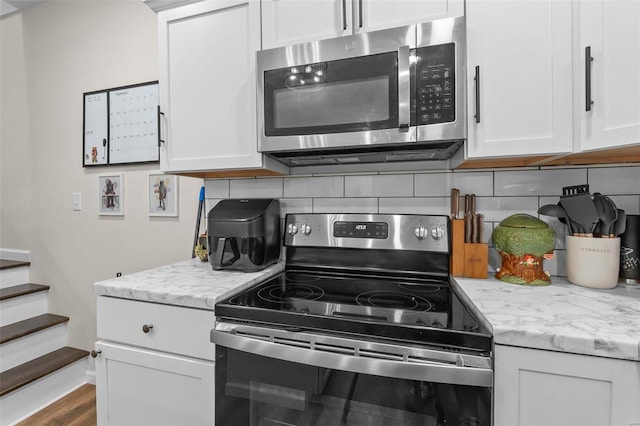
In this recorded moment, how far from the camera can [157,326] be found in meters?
1.06

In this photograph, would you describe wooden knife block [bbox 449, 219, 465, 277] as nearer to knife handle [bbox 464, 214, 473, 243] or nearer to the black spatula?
knife handle [bbox 464, 214, 473, 243]

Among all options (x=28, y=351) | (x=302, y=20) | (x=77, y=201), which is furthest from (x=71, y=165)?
(x=302, y=20)

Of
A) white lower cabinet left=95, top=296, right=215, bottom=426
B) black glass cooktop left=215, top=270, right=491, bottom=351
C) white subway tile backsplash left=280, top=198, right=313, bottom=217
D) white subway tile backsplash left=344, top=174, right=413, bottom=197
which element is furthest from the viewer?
white subway tile backsplash left=280, top=198, right=313, bottom=217

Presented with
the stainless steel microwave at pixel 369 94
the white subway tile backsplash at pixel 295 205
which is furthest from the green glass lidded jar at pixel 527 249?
the white subway tile backsplash at pixel 295 205

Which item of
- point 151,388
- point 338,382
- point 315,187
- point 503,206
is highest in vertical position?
point 315,187

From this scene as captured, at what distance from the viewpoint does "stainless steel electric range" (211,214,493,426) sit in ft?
2.41

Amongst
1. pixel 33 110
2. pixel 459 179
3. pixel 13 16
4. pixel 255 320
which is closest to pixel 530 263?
pixel 459 179

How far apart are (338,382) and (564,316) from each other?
0.60m

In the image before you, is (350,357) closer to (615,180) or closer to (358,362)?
(358,362)

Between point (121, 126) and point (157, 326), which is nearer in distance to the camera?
point (157, 326)

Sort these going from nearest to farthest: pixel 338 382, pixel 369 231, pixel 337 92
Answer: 1. pixel 338 382
2. pixel 337 92
3. pixel 369 231

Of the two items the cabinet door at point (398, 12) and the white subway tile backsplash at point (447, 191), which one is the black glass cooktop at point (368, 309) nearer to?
the white subway tile backsplash at point (447, 191)

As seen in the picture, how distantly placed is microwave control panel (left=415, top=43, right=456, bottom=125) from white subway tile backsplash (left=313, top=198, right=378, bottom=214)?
0.49 meters

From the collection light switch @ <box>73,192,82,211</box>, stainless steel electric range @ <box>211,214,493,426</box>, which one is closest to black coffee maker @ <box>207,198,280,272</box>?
stainless steel electric range @ <box>211,214,493,426</box>
